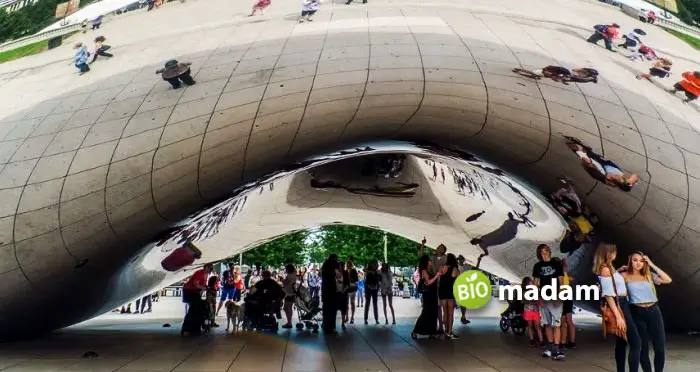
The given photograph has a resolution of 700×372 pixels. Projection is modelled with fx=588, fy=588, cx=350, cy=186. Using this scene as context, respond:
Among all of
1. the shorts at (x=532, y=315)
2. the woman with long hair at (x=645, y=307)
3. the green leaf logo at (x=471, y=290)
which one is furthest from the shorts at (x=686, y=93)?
the green leaf logo at (x=471, y=290)

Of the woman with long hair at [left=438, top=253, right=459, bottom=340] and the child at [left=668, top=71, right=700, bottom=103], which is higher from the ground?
the child at [left=668, top=71, right=700, bottom=103]

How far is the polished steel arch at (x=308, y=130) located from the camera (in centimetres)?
618

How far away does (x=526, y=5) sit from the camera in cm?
676

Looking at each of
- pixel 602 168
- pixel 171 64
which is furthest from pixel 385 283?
pixel 171 64

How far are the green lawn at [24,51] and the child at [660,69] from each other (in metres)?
6.80

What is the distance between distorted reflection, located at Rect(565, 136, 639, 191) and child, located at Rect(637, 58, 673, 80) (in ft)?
3.31

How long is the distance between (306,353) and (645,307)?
4.00 m

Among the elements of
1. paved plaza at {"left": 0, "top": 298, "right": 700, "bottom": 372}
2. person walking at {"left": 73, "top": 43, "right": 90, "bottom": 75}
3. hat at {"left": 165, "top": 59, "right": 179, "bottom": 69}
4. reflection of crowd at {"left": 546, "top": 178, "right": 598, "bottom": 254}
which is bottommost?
paved plaza at {"left": 0, "top": 298, "right": 700, "bottom": 372}

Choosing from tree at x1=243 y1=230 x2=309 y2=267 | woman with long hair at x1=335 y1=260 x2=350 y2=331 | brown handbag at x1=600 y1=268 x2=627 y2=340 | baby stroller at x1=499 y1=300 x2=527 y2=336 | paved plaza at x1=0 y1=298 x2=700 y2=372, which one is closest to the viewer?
brown handbag at x1=600 y1=268 x2=627 y2=340

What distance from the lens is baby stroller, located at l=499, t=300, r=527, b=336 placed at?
33.2 feet

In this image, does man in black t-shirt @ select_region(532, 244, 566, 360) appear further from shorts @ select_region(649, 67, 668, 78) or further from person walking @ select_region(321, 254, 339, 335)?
person walking @ select_region(321, 254, 339, 335)

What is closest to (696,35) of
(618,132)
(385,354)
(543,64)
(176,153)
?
(618,132)

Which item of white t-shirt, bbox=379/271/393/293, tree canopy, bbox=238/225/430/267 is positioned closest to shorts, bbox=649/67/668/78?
white t-shirt, bbox=379/271/393/293

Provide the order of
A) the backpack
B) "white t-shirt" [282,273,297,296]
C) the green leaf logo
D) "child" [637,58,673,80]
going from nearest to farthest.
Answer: "child" [637,58,673,80] → the green leaf logo → "white t-shirt" [282,273,297,296] → the backpack
